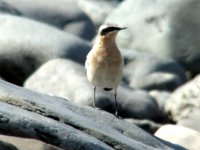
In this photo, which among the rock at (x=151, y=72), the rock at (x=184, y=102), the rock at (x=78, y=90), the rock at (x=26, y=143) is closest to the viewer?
the rock at (x=26, y=143)

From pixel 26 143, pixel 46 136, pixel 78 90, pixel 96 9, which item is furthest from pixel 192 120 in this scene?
pixel 26 143

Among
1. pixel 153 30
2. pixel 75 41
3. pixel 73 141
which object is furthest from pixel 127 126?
pixel 153 30

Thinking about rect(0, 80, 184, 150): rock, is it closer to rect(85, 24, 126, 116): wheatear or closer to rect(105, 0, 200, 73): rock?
rect(85, 24, 126, 116): wheatear

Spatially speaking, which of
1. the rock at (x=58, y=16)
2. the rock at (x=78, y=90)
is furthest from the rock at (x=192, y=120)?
the rock at (x=58, y=16)

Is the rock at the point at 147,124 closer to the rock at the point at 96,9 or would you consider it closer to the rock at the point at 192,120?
the rock at the point at 192,120

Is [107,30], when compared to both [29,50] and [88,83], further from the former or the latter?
[29,50]

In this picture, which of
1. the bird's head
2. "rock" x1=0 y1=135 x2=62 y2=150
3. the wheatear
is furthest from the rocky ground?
the bird's head

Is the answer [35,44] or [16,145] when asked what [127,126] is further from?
[35,44]
